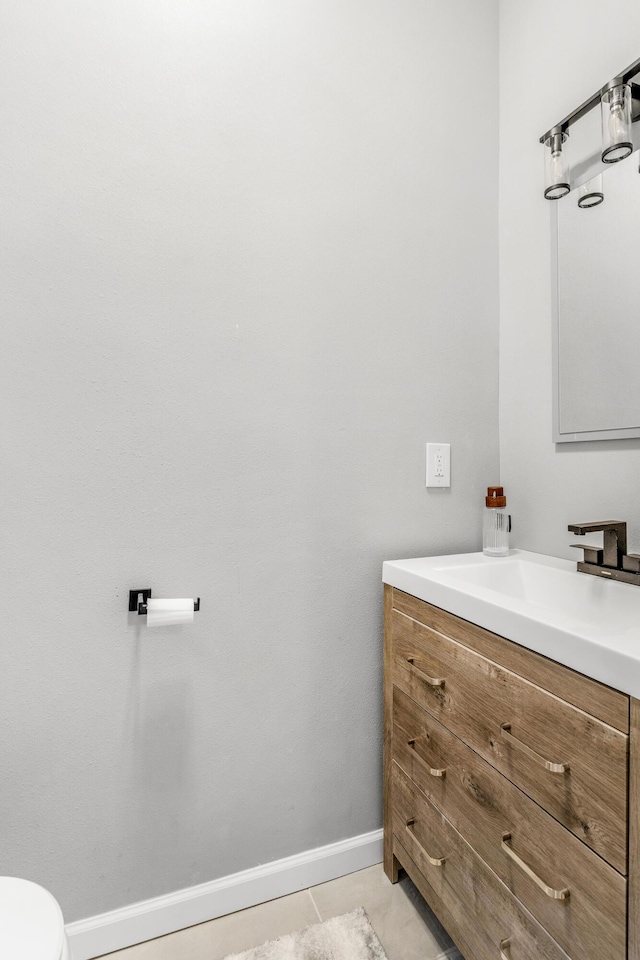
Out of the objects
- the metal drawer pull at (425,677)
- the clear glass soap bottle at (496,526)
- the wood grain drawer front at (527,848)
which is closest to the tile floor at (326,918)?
the wood grain drawer front at (527,848)

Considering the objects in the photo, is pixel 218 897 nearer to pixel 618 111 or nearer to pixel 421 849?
pixel 421 849

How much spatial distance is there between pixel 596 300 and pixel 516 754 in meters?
1.02

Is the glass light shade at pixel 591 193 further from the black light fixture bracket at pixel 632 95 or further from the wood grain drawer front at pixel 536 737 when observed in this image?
the wood grain drawer front at pixel 536 737

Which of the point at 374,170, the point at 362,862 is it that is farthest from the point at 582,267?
the point at 362,862

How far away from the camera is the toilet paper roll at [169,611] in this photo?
107 centimetres

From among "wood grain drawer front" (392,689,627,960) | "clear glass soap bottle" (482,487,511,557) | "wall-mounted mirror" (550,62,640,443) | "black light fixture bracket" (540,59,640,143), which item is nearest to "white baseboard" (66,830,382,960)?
"wood grain drawer front" (392,689,627,960)

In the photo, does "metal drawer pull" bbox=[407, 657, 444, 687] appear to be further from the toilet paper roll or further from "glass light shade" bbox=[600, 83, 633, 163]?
"glass light shade" bbox=[600, 83, 633, 163]

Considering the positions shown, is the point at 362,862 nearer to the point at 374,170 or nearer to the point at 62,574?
the point at 62,574

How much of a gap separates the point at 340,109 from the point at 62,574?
1.36 meters

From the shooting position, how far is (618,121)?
1011 millimetres

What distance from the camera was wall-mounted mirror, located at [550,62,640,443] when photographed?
1132 mm

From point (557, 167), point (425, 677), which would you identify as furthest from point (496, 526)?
point (557, 167)

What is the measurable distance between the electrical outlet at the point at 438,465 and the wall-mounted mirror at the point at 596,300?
0.97ft

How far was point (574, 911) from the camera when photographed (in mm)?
742
